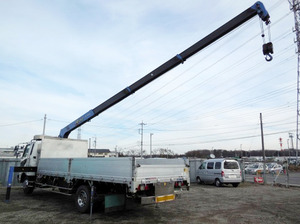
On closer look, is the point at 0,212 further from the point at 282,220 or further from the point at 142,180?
the point at 282,220

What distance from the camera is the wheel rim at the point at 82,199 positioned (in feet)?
24.0

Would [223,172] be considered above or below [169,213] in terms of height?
above

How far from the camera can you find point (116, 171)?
6.32 m

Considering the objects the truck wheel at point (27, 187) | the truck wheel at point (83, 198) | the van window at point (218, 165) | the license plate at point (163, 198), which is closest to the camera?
the license plate at point (163, 198)

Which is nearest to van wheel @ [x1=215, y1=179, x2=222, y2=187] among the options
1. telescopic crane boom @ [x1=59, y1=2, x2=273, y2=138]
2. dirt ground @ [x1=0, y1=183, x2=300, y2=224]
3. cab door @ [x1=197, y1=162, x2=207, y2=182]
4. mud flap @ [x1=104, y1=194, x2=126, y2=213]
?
cab door @ [x1=197, y1=162, x2=207, y2=182]

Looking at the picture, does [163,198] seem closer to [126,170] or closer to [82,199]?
[126,170]

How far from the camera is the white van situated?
1459cm

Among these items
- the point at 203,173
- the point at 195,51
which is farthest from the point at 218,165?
the point at 195,51

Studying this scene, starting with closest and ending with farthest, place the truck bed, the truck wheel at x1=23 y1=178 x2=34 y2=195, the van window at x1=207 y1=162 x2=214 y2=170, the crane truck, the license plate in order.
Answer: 1. the truck bed
2. the crane truck
3. the license plate
4. the truck wheel at x1=23 y1=178 x2=34 y2=195
5. the van window at x1=207 y1=162 x2=214 y2=170

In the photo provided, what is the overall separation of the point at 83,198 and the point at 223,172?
389 inches

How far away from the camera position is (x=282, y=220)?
6547 mm

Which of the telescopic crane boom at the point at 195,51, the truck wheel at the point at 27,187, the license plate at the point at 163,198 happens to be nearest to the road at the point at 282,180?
the telescopic crane boom at the point at 195,51

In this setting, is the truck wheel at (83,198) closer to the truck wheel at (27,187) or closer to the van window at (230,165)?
the truck wheel at (27,187)

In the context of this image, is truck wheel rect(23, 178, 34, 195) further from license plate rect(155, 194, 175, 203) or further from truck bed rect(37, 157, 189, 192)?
license plate rect(155, 194, 175, 203)
